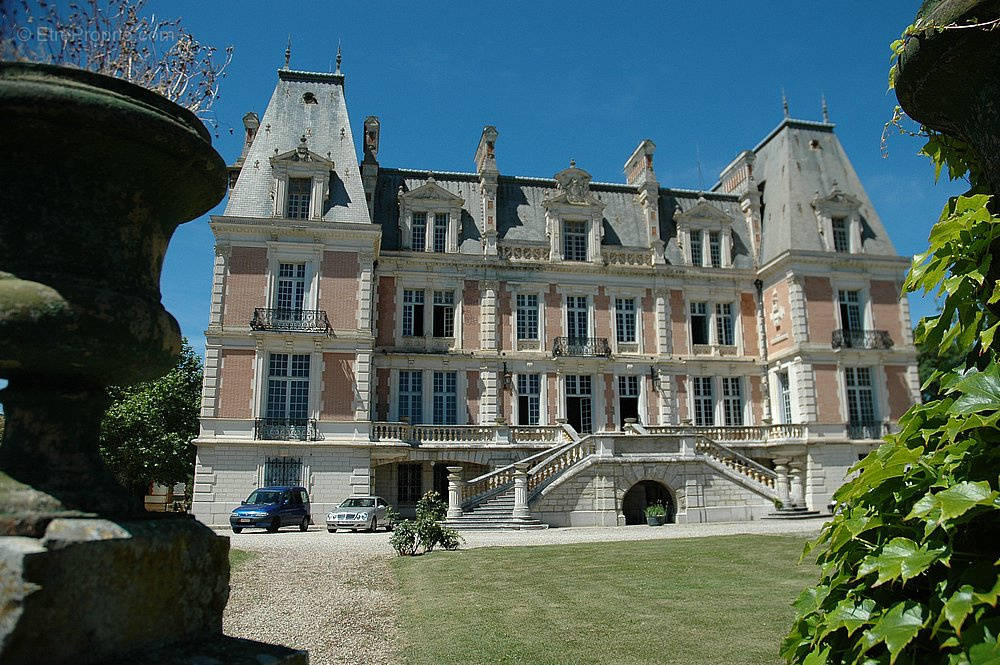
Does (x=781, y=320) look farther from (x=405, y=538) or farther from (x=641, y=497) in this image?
(x=405, y=538)

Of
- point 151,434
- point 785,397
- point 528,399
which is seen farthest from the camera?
point 151,434

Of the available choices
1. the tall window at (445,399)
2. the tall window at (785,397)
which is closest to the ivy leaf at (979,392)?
the tall window at (445,399)

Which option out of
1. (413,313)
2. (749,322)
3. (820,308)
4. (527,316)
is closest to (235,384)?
(413,313)

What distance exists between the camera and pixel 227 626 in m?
8.28

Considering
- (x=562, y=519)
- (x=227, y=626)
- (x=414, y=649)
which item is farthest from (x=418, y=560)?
(x=562, y=519)

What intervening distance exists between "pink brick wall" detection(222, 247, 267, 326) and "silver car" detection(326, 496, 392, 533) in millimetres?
7693

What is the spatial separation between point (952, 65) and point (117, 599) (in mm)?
2998

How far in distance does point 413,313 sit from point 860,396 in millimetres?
18634

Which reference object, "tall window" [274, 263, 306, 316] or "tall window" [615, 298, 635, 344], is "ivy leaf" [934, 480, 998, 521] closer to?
"tall window" [274, 263, 306, 316]

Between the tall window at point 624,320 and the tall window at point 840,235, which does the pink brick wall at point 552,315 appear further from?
the tall window at point 840,235

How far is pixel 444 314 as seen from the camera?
28.3 m

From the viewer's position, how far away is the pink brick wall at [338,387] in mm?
24578

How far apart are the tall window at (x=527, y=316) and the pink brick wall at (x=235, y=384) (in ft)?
34.4

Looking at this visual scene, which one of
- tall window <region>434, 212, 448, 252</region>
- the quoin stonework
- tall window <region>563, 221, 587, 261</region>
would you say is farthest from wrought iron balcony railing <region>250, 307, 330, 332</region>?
tall window <region>563, 221, 587, 261</region>
